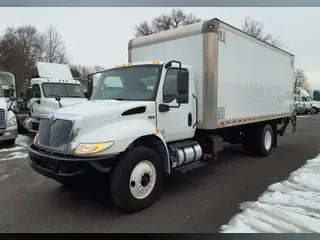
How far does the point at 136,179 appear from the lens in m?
4.17

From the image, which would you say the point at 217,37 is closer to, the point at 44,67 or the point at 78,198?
the point at 78,198

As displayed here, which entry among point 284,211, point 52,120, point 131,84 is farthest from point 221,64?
point 52,120

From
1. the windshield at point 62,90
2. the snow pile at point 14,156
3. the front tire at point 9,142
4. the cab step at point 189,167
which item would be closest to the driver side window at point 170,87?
the cab step at point 189,167

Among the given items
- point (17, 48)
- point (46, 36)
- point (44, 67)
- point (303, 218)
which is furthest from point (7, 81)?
point (46, 36)

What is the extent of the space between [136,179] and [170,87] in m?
1.87

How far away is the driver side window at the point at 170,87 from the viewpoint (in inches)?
194

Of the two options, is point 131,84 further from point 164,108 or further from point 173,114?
point 173,114

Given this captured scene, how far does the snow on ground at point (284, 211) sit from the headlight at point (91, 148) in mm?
2043

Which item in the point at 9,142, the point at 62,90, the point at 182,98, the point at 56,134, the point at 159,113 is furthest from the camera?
the point at 62,90

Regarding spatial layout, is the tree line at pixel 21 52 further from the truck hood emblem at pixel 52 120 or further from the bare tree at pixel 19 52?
the truck hood emblem at pixel 52 120

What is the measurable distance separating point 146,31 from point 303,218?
39.1 m

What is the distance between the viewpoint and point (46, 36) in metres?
38.2

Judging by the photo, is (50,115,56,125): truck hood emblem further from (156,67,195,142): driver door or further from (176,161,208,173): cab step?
(176,161,208,173): cab step

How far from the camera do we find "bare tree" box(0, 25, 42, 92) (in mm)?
29781
